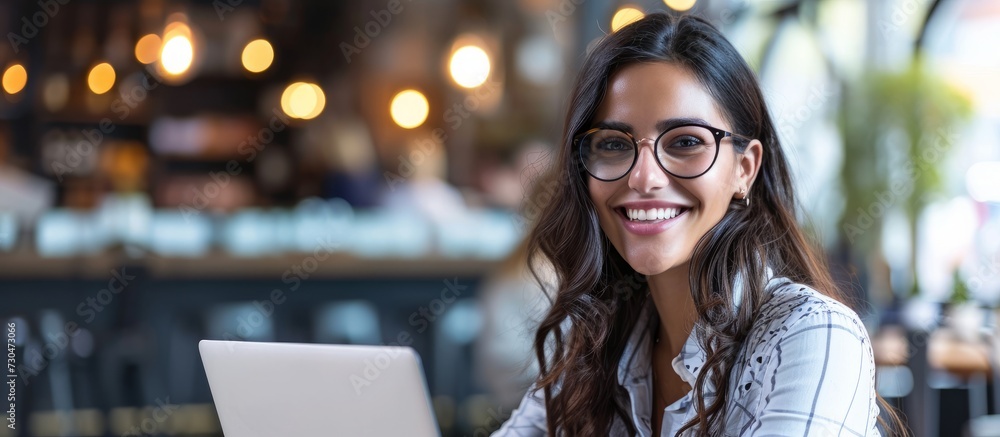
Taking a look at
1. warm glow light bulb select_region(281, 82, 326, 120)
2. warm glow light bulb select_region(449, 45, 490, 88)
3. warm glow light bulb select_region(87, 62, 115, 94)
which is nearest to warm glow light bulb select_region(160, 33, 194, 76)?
warm glow light bulb select_region(87, 62, 115, 94)

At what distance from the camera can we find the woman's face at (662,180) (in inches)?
53.8

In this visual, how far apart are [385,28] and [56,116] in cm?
209

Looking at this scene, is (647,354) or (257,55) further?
(257,55)

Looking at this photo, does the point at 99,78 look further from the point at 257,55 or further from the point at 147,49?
the point at 257,55

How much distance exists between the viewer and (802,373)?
1197 mm

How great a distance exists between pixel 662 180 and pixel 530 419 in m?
0.54

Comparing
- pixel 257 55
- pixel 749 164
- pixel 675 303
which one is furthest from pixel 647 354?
pixel 257 55

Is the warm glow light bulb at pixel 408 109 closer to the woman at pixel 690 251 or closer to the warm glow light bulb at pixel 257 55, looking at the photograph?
the warm glow light bulb at pixel 257 55

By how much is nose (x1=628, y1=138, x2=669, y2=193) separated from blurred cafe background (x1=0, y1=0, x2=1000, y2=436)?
254 cm

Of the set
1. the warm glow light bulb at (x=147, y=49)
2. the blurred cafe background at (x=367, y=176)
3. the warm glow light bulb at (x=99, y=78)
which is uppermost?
the warm glow light bulb at (x=147, y=49)

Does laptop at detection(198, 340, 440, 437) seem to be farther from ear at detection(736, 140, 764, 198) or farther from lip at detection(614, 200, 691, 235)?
ear at detection(736, 140, 764, 198)

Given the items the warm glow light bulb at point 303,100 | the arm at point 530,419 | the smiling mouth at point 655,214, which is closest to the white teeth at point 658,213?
the smiling mouth at point 655,214

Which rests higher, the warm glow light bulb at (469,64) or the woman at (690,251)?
the warm glow light bulb at (469,64)

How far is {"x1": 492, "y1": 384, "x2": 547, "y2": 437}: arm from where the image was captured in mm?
1653
